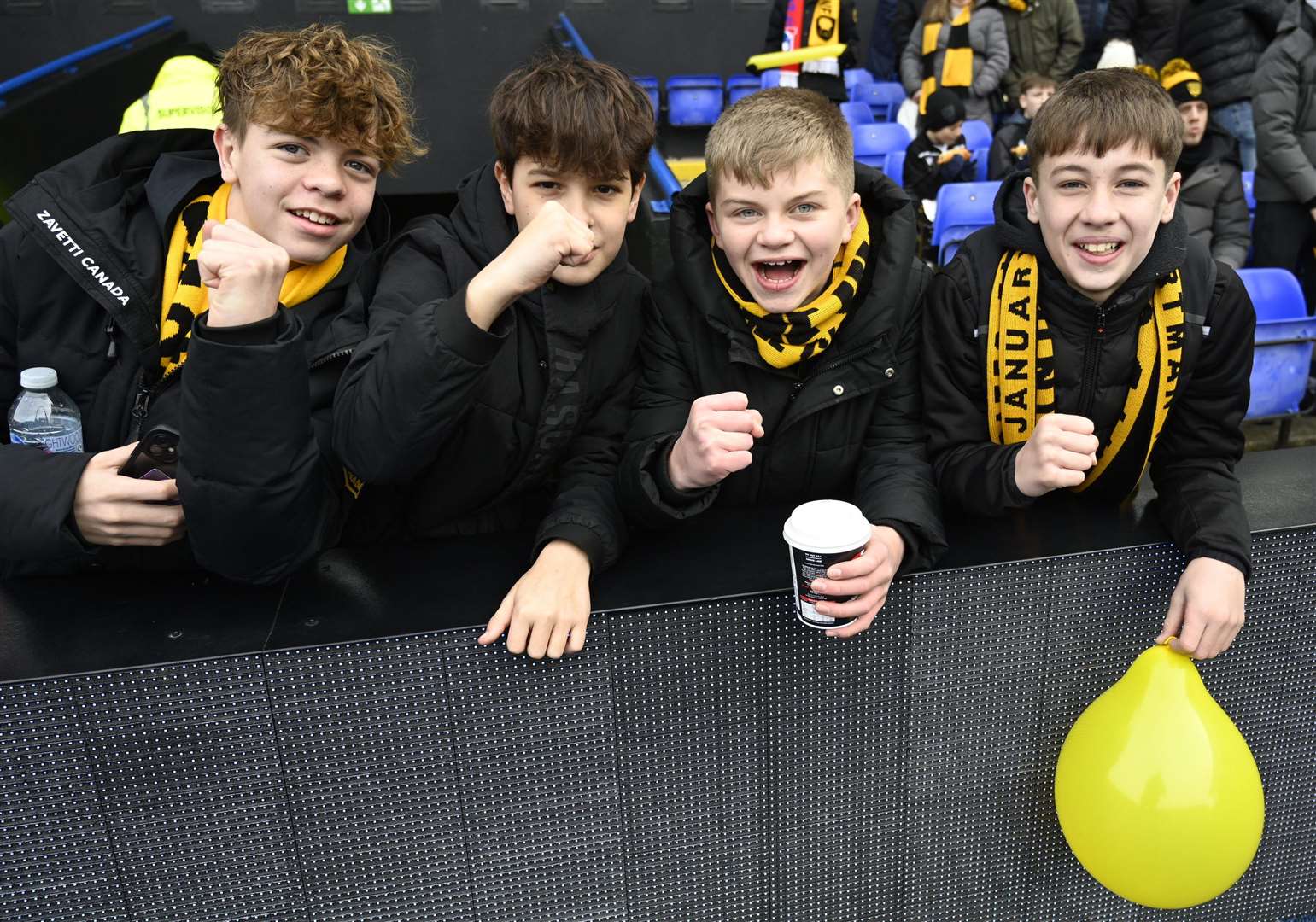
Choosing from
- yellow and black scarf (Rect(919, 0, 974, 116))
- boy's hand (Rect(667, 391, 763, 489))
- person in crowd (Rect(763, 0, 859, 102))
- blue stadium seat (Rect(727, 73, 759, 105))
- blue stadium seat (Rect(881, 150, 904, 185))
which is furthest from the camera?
blue stadium seat (Rect(727, 73, 759, 105))

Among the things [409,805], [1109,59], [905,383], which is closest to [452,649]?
[409,805]

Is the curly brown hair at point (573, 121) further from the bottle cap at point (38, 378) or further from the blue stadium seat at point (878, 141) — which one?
the blue stadium seat at point (878, 141)

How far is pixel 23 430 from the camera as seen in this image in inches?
76.0

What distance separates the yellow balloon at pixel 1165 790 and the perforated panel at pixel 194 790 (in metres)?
1.45

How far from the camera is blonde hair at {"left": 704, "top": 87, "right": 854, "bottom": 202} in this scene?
6.64 ft

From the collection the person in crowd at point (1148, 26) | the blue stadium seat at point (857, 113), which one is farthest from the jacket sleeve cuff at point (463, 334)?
the person in crowd at point (1148, 26)

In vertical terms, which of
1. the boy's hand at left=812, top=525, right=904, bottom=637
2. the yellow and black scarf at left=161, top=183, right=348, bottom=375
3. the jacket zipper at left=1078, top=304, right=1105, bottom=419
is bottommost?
the boy's hand at left=812, top=525, right=904, bottom=637

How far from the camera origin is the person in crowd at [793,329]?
199 centimetres

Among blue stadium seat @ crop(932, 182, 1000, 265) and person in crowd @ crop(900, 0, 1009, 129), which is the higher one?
person in crowd @ crop(900, 0, 1009, 129)

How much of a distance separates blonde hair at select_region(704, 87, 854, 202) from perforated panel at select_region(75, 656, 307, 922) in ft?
4.29

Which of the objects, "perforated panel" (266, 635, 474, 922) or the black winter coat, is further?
"perforated panel" (266, 635, 474, 922)

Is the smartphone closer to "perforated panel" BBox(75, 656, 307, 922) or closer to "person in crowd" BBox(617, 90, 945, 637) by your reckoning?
"perforated panel" BBox(75, 656, 307, 922)

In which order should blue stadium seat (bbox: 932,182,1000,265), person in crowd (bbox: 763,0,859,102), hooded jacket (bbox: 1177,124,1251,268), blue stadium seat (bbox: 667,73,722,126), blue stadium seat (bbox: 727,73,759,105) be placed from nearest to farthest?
hooded jacket (bbox: 1177,124,1251,268), blue stadium seat (bbox: 932,182,1000,265), person in crowd (bbox: 763,0,859,102), blue stadium seat (bbox: 727,73,759,105), blue stadium seat (bbox: 667,73,722,126)

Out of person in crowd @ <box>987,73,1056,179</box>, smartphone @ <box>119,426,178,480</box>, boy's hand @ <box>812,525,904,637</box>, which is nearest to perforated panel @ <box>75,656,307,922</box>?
smartphone @ <box>119,426,178,480</box>
